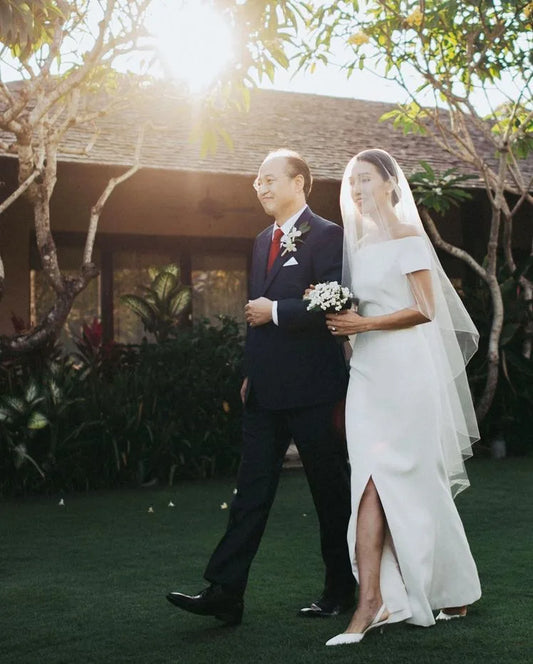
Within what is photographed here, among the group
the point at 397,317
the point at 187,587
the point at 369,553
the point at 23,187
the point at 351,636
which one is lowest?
the point at 187,587

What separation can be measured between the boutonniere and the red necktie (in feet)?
0.26

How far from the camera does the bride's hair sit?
4102mm

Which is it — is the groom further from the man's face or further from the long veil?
the long veil

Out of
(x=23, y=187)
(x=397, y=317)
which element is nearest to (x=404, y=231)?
(x=397, y=317)

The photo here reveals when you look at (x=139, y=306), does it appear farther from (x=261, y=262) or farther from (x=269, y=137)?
(x=261, y=262)

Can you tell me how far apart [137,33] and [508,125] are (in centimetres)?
402

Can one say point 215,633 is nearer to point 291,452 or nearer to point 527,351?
point 291,452

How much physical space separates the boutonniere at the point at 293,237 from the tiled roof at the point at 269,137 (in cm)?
404

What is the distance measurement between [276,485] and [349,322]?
31.5 inches

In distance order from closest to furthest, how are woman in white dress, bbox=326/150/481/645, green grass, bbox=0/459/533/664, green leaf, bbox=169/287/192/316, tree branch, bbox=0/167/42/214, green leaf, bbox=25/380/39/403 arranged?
green grass, bbox=0/459/533/664, woman in white dress, bbox=326/150/481/645, tree branch, bbox=0/167/42/214, green leaf, bbox=25/380/39/403, green leaf, bbox=169/287/192/316

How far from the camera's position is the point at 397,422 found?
13.0 ft

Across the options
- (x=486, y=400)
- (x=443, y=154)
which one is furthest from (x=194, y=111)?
(x=443, y=154)

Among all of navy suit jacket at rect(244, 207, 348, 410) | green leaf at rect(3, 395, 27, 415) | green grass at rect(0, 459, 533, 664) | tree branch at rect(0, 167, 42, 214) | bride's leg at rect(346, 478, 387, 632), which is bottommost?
green grass at rect(0, 459, 533, 664)

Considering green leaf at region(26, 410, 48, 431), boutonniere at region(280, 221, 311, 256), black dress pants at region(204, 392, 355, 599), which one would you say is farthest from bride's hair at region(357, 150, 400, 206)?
green leaf at region(26, 410, 48, 431)
